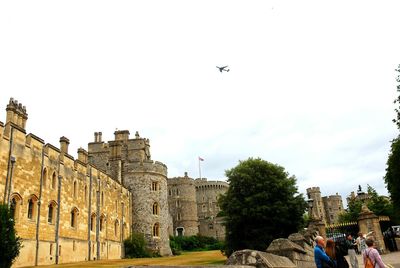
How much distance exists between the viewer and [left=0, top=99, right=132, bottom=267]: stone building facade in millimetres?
23078

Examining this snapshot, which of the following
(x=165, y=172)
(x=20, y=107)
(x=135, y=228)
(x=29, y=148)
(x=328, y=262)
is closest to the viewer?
(x=328, y=262)

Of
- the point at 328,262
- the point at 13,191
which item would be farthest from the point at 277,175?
the point at 328,262

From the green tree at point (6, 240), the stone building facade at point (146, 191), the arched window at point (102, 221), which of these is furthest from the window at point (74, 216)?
the stone building facade at point (146, 191)

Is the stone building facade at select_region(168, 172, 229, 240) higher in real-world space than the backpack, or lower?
higher

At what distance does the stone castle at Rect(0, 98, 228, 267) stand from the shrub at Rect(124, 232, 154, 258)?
80 cm

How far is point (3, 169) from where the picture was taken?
2214 centimetres

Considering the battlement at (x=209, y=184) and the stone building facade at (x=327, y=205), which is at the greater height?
the battlement at (x=209, y=184)

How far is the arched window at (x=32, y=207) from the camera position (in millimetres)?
24595

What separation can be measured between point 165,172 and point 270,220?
73.3 ft

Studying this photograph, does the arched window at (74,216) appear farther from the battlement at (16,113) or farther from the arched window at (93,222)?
the battlement at (16,113)

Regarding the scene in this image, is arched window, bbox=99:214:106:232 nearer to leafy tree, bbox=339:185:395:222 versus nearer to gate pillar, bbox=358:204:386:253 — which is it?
gate pillar, bbox=358:204:386:253

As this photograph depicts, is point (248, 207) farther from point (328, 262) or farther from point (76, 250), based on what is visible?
point (328, 262)

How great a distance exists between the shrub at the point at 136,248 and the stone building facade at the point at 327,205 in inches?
3024

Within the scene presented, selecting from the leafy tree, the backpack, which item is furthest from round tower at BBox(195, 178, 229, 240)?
the backpack
